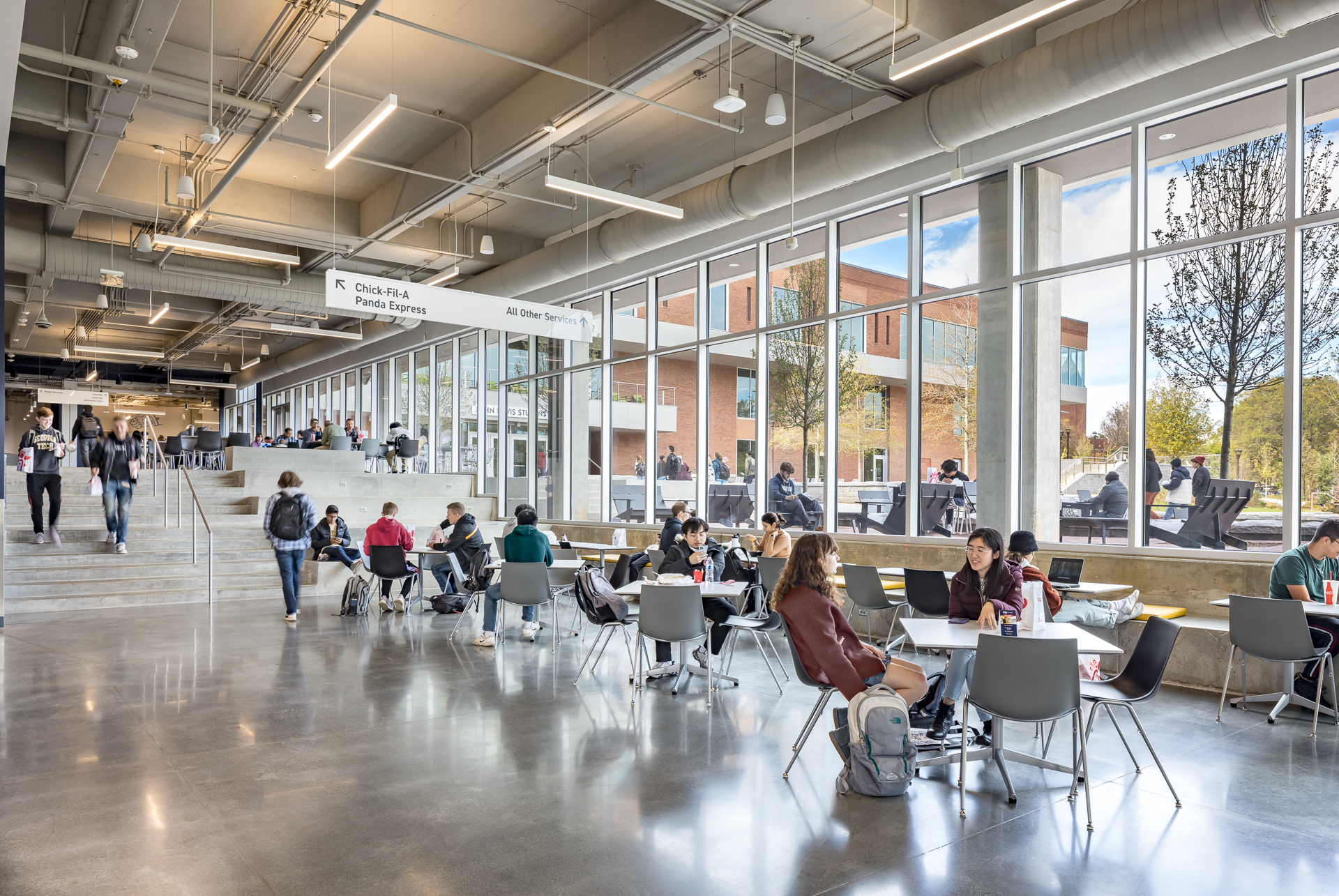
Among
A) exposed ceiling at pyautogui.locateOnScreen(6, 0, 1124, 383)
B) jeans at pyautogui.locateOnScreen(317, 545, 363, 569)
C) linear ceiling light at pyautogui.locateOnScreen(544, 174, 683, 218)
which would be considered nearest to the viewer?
exposed ceiling at pyautogui.locateOnScreen(6, 0, 1124, 383)

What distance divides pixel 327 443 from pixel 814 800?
15986 millimetres

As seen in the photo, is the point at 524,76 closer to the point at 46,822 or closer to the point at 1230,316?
the point at 1230,316

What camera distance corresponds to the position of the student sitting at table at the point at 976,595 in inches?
176

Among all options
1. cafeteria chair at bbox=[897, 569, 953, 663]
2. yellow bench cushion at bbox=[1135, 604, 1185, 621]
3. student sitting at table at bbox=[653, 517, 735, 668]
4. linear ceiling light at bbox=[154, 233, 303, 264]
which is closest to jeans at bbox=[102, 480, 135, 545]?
linear ceiling light at bbox=[154, 233, 303, 264]

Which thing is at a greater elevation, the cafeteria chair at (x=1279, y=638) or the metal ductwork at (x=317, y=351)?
the metal ductwork at (x=317, y=351)

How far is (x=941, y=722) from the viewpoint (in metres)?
4.46

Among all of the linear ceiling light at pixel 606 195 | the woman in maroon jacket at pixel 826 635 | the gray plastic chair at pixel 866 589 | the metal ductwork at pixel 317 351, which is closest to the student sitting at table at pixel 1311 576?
the gray plastic chair at pixel 866 589

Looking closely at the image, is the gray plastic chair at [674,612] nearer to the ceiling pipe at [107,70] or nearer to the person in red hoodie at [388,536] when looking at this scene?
the person in red hoodie at [388,536]

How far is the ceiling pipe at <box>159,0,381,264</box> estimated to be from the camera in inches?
241

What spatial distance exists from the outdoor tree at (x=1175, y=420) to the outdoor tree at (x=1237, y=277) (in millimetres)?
104

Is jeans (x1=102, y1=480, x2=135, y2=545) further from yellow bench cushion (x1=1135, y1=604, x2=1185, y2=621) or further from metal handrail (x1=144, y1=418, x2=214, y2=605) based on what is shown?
yellow bench cushion (x1=1135, y1=604, x2=1185, y2=621)

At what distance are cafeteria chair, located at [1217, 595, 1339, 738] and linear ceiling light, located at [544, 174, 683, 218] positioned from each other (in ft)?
19.5

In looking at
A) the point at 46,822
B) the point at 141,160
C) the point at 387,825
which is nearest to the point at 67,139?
the point at 141,160

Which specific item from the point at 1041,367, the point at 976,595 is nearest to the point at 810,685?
the point at 976,595
